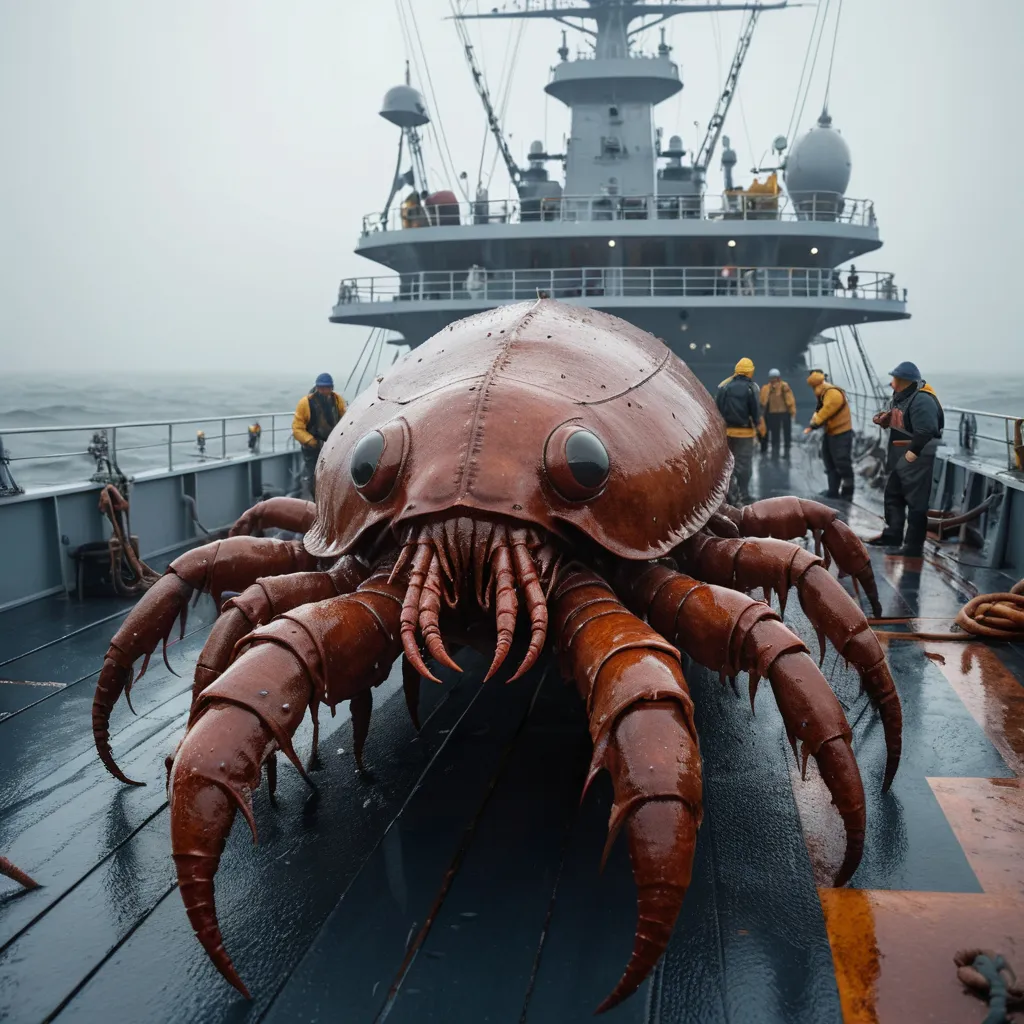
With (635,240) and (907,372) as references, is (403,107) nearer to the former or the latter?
(635,240)

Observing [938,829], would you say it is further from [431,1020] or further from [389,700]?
[389,700]

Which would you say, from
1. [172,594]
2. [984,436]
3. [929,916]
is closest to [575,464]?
[172,594]

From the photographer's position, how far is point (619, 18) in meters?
24.8

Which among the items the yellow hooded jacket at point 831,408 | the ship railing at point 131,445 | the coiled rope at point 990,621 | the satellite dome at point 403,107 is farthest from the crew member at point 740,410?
the satellite dome at point 403,107

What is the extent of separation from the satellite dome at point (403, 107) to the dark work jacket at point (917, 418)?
19.8 metres

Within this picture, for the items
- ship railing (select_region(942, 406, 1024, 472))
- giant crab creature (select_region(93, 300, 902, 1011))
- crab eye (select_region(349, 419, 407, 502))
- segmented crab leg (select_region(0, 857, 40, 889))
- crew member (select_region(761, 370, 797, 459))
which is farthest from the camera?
crew member (select_region(761, 370, 797, 459))

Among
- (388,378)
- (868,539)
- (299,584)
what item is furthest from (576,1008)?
(868,539)

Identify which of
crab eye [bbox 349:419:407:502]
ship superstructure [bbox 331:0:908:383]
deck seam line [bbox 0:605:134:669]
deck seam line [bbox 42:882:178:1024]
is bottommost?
deck seam line [bbox 0:605:134:669]

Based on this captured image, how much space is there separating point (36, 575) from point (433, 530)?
18.3ft

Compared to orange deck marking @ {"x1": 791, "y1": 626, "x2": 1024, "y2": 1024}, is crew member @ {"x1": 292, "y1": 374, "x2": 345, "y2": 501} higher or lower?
higher

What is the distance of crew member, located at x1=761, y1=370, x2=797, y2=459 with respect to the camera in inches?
612

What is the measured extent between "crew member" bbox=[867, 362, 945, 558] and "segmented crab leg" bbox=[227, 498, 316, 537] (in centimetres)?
577

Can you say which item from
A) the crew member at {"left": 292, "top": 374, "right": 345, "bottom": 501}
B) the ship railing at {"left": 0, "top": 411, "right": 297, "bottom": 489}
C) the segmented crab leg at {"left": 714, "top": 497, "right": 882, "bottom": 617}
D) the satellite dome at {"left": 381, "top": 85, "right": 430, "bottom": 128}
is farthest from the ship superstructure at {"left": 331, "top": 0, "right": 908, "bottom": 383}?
the segmented crab leg at {"left": 714, "top": 497, "right": 882, "bottom": 617}

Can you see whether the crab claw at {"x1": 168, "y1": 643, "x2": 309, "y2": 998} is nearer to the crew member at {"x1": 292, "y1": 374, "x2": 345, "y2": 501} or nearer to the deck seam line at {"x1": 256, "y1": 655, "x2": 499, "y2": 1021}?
the deck seam line at {"x1": 256, "y1": 655, "x2": 499, "y2": 1021}
